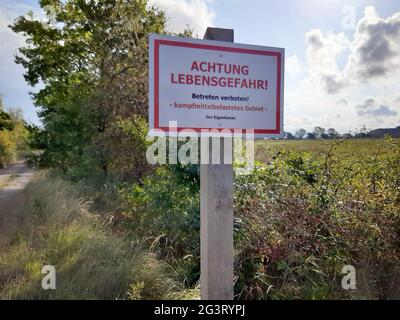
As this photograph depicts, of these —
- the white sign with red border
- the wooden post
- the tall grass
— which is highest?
the white sign with red border

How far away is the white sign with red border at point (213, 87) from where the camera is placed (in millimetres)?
2154

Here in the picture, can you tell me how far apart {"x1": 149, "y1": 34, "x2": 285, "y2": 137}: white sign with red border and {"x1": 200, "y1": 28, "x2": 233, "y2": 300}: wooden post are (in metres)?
0.14

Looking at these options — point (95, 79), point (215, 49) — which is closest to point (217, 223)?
point (215, 49)

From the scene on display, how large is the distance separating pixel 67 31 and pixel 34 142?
189 inches

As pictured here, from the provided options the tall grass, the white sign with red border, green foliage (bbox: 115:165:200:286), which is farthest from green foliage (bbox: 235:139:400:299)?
the white sign with red border

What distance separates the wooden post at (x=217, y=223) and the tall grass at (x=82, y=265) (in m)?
0.78

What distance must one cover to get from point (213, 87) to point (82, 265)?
232 cm

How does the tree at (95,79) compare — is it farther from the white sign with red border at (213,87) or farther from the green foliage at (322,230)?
the white sign with red border at (213,87)

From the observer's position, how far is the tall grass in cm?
297

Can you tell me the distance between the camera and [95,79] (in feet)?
29.0

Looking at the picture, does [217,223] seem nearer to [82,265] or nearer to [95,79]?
[82,265]

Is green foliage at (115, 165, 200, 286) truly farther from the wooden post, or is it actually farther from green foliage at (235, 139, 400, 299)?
the wooden post

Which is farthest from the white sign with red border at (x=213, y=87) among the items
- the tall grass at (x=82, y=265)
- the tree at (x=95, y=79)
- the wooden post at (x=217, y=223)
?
the tree at (x=95, y=79)
